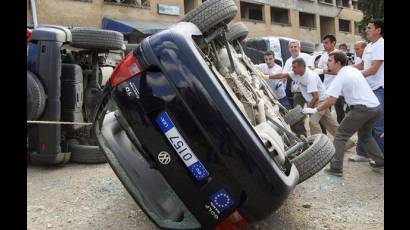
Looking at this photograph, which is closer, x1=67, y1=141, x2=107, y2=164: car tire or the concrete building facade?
x1=67, y1=141, x2=107, y2=164: car tire

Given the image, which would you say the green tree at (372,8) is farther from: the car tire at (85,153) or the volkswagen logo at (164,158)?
the volkswagen logo at (164,158)

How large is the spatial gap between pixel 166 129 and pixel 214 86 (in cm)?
39

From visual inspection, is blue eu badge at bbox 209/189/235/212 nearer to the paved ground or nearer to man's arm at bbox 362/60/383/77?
the paved ground

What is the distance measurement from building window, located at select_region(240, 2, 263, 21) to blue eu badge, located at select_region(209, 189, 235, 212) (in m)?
32.0

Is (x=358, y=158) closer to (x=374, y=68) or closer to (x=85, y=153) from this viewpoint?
(x=374, y=68)

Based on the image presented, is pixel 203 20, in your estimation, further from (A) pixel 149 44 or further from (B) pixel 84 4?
(B) pixel 84 4

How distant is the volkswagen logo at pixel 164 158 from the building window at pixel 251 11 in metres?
31.9

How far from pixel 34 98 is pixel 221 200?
2835 millimetres

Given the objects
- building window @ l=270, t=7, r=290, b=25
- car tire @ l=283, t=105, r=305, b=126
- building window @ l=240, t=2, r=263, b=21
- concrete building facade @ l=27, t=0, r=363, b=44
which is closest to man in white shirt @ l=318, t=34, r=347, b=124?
car tire @ l=283, t=105, r=305, b=126

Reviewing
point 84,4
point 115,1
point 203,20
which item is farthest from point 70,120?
point 115,1

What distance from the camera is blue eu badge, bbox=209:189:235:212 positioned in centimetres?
236

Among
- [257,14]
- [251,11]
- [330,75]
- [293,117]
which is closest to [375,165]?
[293,117]

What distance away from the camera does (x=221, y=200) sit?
2375 millimetres

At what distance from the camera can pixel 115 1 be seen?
23859 millimetres
